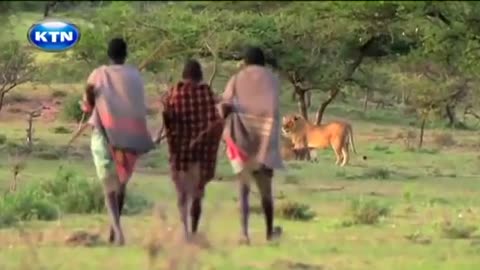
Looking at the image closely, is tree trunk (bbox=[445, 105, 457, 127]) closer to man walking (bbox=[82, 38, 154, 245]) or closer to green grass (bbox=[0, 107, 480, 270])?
green grass (bbox=[0, 107, 480, 270])

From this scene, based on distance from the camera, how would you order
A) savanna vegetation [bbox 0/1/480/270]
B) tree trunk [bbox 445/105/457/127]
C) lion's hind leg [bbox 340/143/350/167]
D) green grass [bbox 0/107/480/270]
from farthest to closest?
tree trunk [bbox 445/105/457/127]
lion's hind leg [bbox 340/143/350/167]
savanna vegetation [bbox 0/1/480/270]
green grass [bbox 0/107/480/270]

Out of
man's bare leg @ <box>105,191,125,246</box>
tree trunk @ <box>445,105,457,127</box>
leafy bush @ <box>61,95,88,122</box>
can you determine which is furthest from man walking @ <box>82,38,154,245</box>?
tree trunk @ <box>445,105,457,127</box>

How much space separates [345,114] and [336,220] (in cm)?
3095

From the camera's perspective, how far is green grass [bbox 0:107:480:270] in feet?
37.6

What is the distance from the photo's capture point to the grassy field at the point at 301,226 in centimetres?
1110

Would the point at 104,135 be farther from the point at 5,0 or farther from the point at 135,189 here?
the point at 135,189

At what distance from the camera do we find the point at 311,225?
15570 millimetres

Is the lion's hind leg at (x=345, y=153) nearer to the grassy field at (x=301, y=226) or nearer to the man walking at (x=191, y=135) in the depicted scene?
the grassy field at (x=301, y=226)

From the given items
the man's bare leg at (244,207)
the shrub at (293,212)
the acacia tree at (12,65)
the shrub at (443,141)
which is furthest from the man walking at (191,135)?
the shrub at (443,141)

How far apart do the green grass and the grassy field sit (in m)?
0.02

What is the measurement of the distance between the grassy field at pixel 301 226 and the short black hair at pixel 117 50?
1443 mm

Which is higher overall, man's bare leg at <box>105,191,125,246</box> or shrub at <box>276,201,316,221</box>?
man's bare leg at <box>105,191,125,246</box>

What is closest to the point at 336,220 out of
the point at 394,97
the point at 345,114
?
the point at 345,114

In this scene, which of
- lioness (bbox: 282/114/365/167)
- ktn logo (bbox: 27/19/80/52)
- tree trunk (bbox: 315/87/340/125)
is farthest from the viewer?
tree trunk (bbox: 315/87/340/125)
